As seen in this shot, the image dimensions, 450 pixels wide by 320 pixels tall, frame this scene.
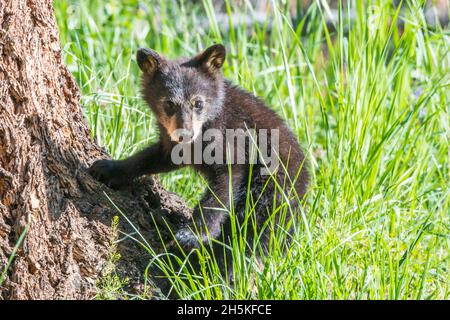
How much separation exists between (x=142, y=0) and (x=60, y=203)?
3.49m

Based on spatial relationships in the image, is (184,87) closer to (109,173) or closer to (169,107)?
(169,107)

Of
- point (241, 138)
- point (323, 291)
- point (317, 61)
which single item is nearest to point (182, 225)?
point (241, 138)

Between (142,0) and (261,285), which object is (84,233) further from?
(142,0)

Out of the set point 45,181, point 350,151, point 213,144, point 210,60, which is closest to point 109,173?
point 45,181

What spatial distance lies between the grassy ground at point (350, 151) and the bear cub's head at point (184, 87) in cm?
21

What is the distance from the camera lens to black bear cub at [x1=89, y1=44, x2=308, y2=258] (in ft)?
12.5

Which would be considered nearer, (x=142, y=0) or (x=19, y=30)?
(x=19, y=30)

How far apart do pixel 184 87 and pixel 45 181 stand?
1.29m

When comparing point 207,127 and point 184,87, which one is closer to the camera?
point 207,127

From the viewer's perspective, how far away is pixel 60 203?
10.8 feet

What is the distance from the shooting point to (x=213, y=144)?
4.09 metres

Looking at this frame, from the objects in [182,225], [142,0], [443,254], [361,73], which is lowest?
[443,254]

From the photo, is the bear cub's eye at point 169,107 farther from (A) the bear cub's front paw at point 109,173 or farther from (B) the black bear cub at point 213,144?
(A) the bear cub's front paw at point 109,173

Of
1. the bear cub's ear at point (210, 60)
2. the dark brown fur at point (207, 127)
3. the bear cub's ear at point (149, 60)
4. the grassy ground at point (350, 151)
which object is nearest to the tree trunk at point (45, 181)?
the dark brown fur at point (207, 127)
